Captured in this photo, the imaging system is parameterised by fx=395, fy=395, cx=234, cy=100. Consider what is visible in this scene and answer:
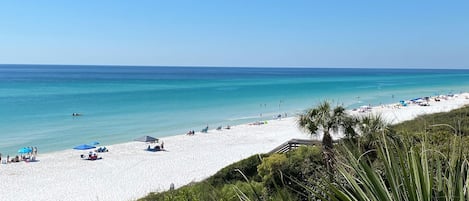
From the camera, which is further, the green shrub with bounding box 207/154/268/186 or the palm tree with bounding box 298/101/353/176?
the green shrub with bounding box 207/154/268/186

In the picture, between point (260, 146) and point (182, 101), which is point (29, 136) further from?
point (182, 101)

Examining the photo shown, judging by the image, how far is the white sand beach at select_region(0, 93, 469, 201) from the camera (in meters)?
16.1

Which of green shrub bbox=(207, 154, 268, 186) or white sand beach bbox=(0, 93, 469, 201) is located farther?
white sand beach bbox=(0, 93, 469, 201)

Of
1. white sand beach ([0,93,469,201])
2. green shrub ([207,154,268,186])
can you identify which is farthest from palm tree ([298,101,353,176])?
white sand beach ([0,93,469,201])

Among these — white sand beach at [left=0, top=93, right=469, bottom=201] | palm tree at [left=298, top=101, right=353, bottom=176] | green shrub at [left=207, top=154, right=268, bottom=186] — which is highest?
palm tree at [left=298, top=101, right=353, bottom=176]

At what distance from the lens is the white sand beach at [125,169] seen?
1611 cm

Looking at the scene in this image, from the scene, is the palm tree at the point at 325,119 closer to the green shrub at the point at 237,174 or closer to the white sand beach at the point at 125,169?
the green shrub at the point at 237,174

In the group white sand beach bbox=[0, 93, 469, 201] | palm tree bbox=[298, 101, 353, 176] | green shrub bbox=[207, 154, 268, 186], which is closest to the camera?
palm tree bbox=[298, 101, 353, 176]

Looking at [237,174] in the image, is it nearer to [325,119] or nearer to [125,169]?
[325,119]

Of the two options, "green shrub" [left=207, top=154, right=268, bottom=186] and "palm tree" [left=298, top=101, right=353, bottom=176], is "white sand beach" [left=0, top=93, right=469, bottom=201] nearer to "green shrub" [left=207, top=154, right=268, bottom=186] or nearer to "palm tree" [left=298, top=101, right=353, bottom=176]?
"green shrub" [left=207, top=154, right=268, bottom=186]

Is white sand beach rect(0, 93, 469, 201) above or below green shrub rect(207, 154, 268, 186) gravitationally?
below

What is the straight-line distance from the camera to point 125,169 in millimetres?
19859

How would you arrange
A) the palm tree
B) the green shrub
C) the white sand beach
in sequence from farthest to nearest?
the white sand beach → the green shrub → the palm tree

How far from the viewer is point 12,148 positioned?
25953 mm
